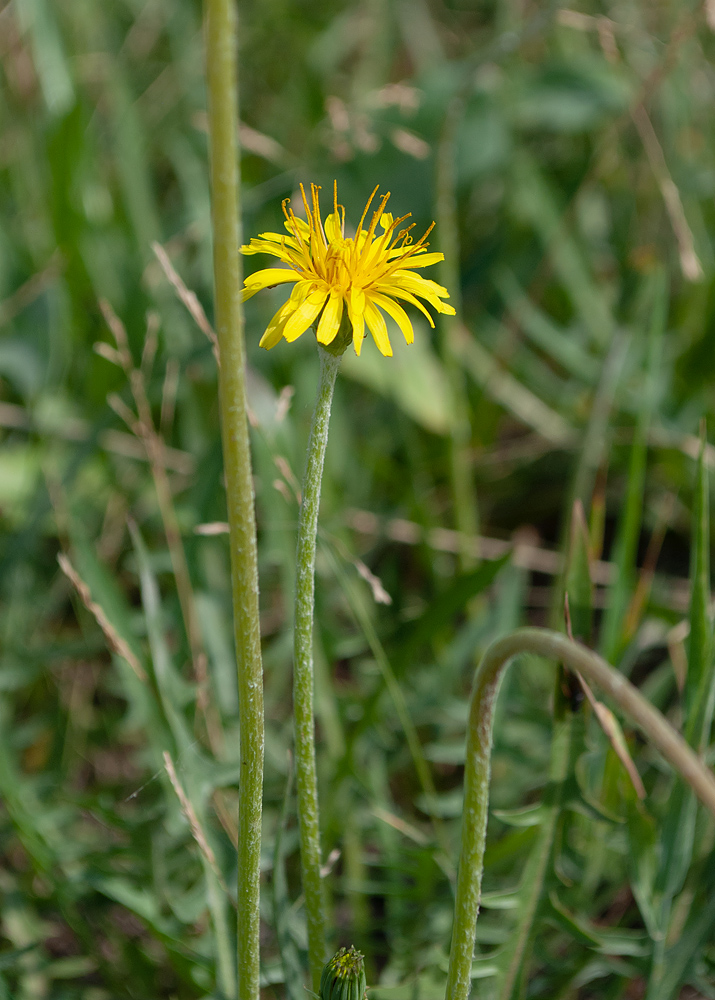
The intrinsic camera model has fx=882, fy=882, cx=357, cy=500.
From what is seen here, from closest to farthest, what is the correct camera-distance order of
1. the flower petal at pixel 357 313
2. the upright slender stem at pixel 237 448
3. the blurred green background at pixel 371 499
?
1. the upright slender stem at pixel 237 448
2. the flower petal at pixel 357 313
3. the blurred green background at pixel 371 499

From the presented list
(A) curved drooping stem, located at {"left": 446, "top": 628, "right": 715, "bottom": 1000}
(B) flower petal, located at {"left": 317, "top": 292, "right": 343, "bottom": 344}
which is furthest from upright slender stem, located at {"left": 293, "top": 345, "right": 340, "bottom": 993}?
(A) curved drooping stem, located at {"left": 446, "top": 628, "right": 715, "bottom": 1000}

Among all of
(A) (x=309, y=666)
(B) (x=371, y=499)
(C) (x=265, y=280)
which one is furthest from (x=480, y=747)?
(B) (x=371, y=499)

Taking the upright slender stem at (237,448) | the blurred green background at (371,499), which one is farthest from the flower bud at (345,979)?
the blurred green background at (371,499)

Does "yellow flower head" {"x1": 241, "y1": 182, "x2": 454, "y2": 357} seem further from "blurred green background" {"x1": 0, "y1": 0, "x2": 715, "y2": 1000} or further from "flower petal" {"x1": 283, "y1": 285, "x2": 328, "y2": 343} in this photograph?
"blurred green background" {"x1": 0, "y1": 0, "x2": 715, "y2": 1000}

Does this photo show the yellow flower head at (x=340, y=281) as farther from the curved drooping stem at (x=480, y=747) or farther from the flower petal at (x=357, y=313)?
the curved drooping stem at (x=480, y=747)

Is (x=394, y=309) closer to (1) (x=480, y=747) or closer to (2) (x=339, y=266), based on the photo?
(2) (x=339, y=266)

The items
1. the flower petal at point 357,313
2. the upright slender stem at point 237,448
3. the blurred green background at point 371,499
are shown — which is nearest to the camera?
the upright slender stem at point 237,448

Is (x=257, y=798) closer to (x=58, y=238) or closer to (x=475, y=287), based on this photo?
(x=58, y=238)
